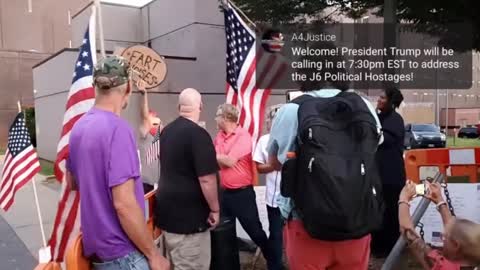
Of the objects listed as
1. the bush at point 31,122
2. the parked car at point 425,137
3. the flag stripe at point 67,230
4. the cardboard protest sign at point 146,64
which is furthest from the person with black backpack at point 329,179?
the parked car at point 425,137

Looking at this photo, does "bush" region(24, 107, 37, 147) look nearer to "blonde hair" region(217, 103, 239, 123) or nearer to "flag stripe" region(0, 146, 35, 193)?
"flag stripe" region(0, 146, 35, 193)

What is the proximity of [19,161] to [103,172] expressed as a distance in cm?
203

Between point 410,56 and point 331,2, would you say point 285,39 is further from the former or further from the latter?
point 410,56

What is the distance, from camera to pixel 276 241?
4445 mm

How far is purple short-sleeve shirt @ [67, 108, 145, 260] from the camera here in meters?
2.15

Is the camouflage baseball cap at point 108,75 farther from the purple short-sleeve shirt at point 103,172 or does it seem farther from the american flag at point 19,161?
the american flag at point 19,161

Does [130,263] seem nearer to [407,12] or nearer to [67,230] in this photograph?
[67,230]

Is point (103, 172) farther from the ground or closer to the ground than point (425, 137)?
farther from the ground

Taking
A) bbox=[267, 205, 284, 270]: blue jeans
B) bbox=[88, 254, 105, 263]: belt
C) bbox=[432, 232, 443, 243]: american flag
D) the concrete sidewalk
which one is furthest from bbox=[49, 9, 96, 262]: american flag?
bbox=[432, 232, 443, 243]: american flag

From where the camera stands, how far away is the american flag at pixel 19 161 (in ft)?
12.6

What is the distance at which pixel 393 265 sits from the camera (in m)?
3.48

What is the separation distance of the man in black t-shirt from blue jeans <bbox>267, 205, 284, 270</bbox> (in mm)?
1331

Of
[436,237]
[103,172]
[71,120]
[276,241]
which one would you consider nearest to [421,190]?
[103,172]

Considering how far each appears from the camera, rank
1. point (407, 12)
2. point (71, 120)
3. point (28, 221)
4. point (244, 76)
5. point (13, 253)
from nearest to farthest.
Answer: point (71, 120)
point (244, 76)
point (13, 253)
point (28, 221)
point (407, 12)
